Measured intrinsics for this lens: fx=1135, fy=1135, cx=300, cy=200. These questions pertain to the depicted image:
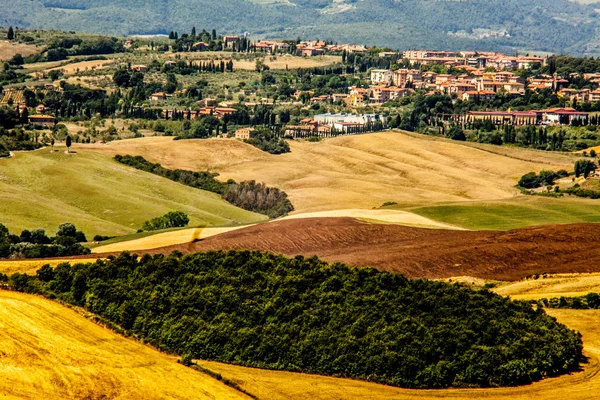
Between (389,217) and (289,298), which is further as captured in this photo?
(389,217)

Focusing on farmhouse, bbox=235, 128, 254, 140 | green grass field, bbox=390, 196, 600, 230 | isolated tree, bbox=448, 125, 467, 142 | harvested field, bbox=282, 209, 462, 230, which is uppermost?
harvested field, bbox=282, 209, 462, 230

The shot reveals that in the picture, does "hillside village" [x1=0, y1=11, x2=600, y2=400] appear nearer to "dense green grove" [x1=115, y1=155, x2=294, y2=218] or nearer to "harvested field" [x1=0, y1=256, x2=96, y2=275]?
"harvested field" [x1=0, y1=256, x2=96, y2=275]

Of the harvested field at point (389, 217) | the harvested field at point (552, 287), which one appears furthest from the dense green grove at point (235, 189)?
the harvested field at point (552, 287)

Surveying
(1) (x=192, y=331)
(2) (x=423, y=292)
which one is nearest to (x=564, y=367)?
(2) (x=423, y=292)

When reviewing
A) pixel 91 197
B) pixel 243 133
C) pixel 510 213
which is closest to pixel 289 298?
pixel 510 213

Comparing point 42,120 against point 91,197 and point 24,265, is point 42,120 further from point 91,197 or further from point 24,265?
point 24,265

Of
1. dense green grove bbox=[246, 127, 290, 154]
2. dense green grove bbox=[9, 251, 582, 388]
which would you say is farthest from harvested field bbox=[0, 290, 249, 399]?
dense green grove bbox=[246, 127, 290, 154]

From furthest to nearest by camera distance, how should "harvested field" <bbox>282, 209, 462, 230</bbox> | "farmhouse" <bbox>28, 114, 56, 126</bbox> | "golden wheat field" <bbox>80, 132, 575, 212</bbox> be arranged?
"farmhouse" <bbox>28, 114, 56, 126</bbox>, "golden wheat field" <bbox>80, 132, 575, 212</bbox>, "harvested field" <bbox>282, 209, 462, 230</bbox>
